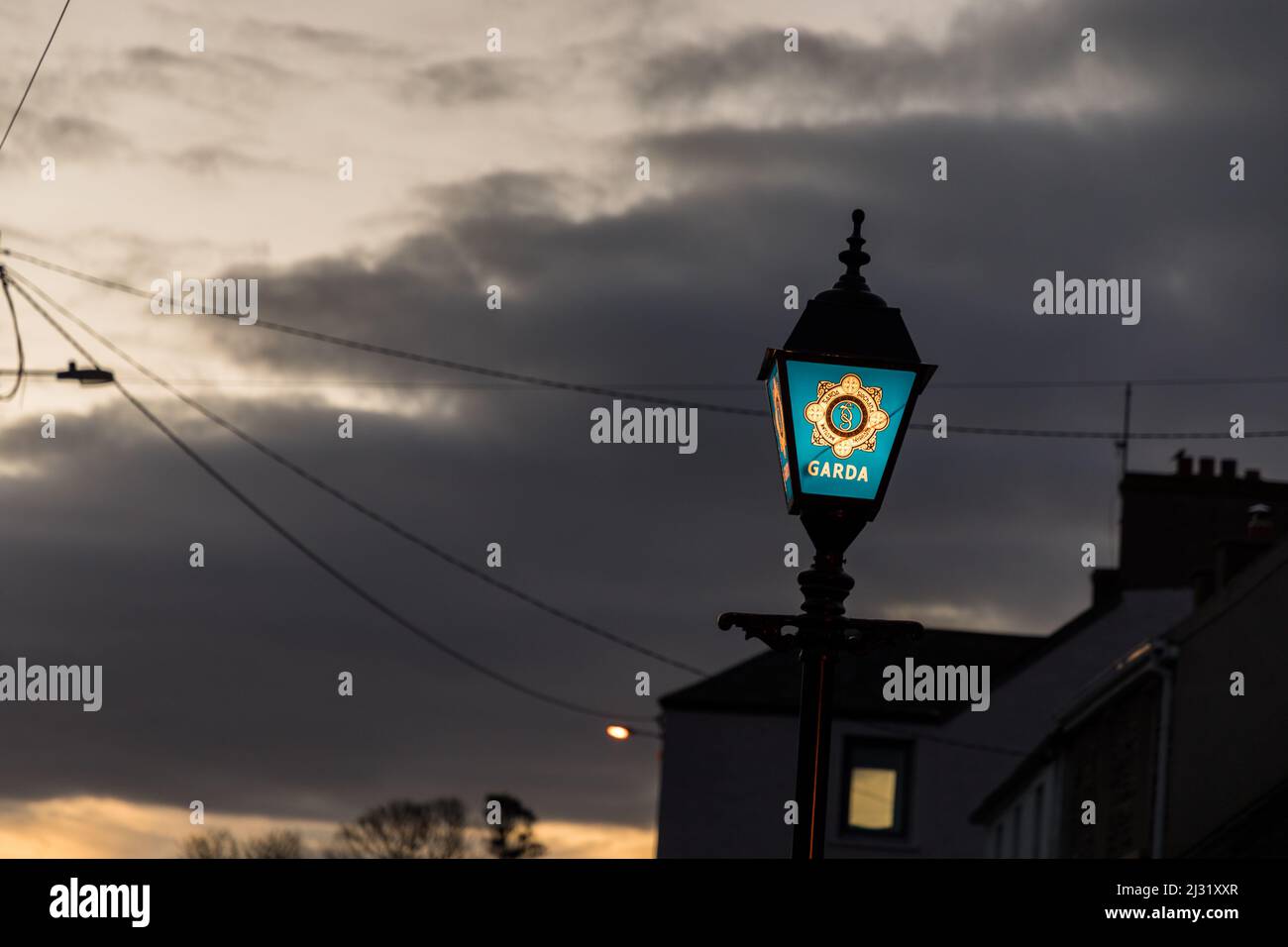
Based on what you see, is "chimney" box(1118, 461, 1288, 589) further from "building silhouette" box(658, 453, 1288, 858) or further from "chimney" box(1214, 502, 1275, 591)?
"chimney" box(1214, 502, 1275, 591)

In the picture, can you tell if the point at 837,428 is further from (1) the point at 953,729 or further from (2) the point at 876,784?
(1) the point at 953,729

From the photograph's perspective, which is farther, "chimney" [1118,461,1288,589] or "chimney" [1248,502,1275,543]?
"chimney" [1118,461,1288,589]

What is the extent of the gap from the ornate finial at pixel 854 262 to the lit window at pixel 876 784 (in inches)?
1236

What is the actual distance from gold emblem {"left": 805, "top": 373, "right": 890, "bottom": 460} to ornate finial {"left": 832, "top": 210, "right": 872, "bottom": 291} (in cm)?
51

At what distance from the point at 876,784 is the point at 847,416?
3218 centimetres

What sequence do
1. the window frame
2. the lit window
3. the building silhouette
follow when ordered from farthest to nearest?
the lit window < the window frame < the building silhouette

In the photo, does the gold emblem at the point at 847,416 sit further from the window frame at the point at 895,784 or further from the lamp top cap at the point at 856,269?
the window frame at the point at 895,784

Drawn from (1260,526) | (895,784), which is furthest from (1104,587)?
(1260,526)

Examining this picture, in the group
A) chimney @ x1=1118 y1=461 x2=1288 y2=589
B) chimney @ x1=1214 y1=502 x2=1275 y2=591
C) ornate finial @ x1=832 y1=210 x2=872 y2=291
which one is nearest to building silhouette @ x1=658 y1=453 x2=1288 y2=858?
chimney @ x1=1118 y1=461 x2=1288 y2=589

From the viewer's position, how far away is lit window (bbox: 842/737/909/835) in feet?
129

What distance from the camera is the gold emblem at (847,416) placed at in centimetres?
816
